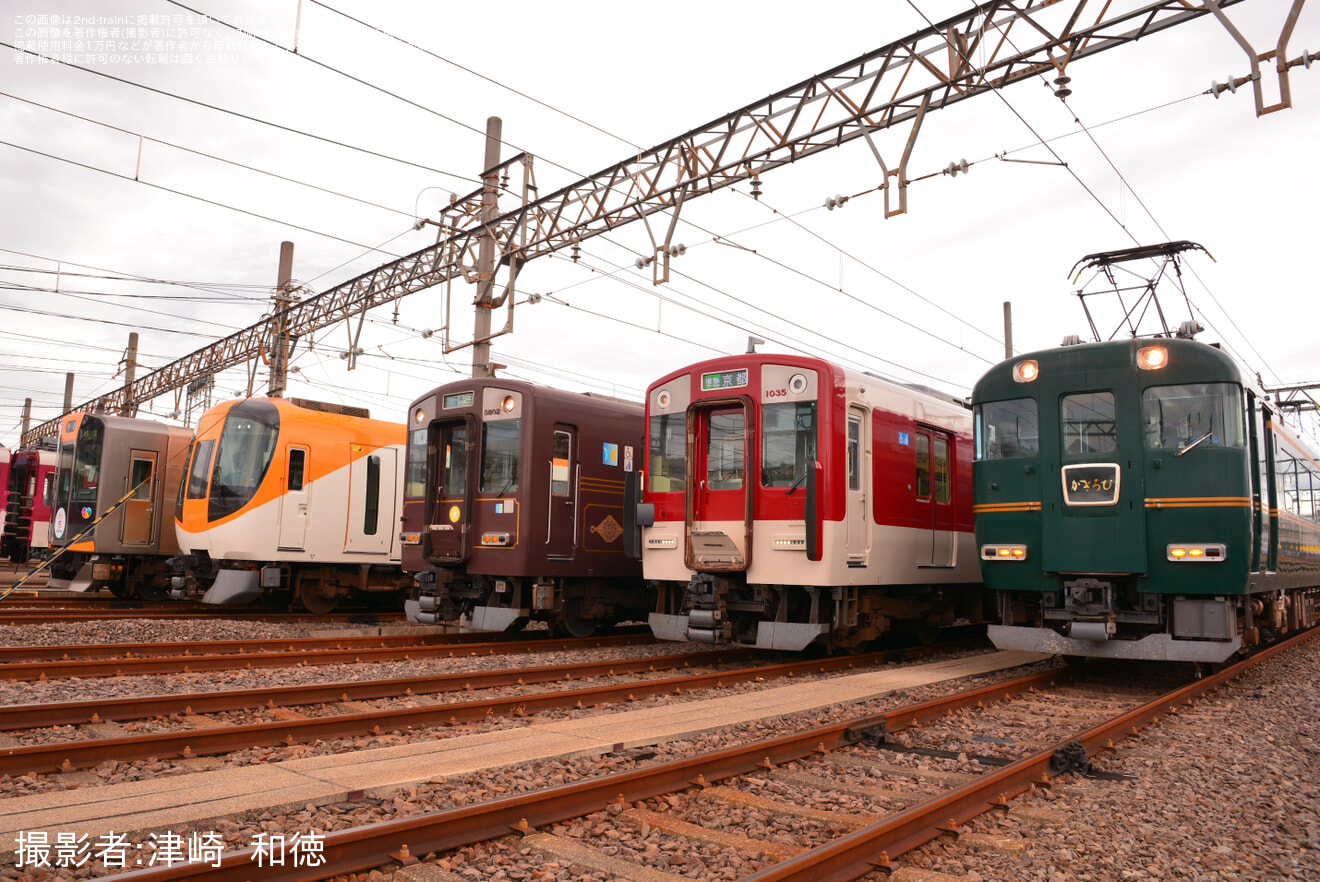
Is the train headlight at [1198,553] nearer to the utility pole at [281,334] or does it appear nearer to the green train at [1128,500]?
the green train at [1128,500]

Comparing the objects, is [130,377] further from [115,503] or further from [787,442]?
[787,442]

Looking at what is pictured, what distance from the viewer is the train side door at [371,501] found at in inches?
617

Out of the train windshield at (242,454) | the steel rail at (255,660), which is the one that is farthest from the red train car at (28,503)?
the steel rail at (255,660)

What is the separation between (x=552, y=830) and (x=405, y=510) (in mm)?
9372

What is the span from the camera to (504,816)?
4328 mm

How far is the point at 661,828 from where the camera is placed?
4.55 m

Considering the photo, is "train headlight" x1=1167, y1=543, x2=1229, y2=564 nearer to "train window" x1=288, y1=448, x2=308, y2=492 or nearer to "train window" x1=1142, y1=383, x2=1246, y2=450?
"train window" x1=1142, y1=383, x2=1246, y2=450

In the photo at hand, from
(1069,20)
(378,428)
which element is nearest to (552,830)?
(1069,20)

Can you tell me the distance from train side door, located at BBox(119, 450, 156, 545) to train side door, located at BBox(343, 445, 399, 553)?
166 inches

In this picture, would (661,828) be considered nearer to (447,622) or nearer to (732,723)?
(732,723)

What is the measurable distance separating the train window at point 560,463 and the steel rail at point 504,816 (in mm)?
6708

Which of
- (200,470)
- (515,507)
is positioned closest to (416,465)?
(515,507)

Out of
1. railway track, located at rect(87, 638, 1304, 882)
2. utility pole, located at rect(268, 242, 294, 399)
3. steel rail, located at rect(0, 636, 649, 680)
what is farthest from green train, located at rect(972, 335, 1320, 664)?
utility pole, located at rect(268, 242, 294, 399)

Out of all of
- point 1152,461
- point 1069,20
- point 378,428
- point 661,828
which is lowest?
point 661,828
